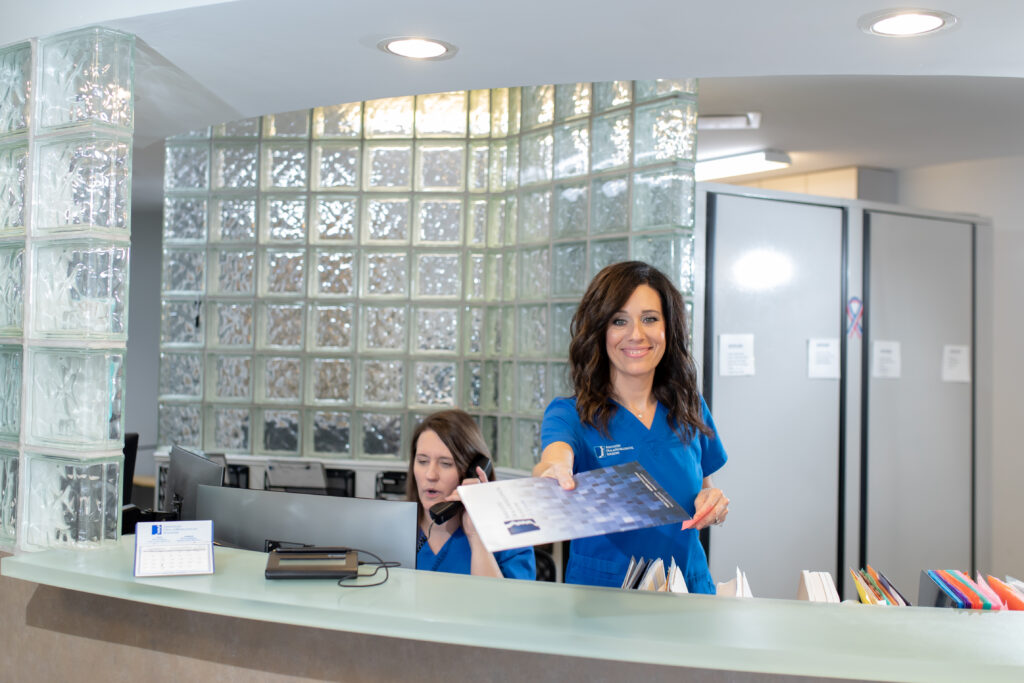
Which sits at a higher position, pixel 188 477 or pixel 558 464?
pixel 558 464

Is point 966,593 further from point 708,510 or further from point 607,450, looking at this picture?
point 607,450

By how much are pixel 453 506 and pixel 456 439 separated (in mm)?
391

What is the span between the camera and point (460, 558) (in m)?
2.10

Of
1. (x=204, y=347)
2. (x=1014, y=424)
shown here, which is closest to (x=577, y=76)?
(x=204, y=347)

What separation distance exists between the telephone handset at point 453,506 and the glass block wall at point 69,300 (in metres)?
0.74

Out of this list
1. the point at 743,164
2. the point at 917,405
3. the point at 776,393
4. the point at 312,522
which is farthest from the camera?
the point at 743,164

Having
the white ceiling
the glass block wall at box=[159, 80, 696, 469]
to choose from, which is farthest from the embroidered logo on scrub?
A: the glass block wall at box=[159, 80, 696, 469]

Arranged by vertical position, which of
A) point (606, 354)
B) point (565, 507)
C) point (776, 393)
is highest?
point (606, 354)

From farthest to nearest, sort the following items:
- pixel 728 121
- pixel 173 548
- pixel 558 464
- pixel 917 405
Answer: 1. pixel 728 121
2. pixel 917 405
3. pixel 173 548
4. pixel 558 464

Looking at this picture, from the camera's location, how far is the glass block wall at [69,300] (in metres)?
1.93

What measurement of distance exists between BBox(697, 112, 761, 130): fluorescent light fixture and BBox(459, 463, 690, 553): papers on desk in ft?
10.4

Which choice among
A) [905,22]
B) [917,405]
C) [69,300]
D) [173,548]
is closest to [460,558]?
[173,548]

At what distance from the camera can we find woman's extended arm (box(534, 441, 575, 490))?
4.93 feet

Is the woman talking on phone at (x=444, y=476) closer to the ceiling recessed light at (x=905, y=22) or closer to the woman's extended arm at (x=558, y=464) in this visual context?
the woman's extended arm at (x=558, y=464)
